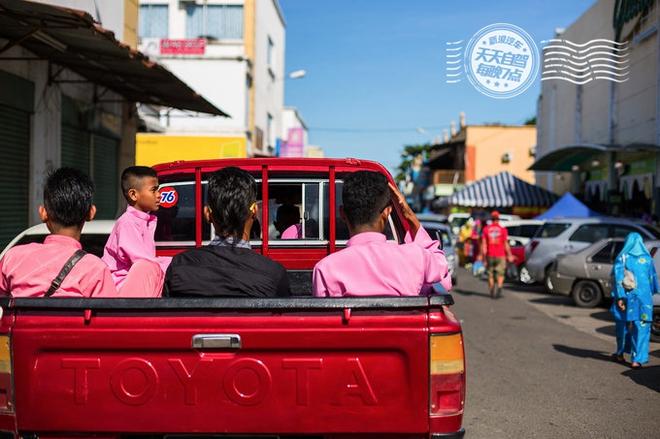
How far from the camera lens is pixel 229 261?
11.5ft

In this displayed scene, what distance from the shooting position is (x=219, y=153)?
28.5 metres

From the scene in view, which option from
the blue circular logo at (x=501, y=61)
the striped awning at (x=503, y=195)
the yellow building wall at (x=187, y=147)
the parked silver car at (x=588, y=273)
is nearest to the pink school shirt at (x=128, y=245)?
the blue circular logo at (x=501, y=61)

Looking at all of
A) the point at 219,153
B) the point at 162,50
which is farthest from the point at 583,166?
the point at 162,50

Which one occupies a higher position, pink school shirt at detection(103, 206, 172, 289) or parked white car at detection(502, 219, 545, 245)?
pink school shirt at detection(103, 206, 172, 289)

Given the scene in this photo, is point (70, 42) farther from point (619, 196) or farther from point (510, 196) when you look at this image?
point (510, 196)

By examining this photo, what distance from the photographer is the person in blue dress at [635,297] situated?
8641 mm

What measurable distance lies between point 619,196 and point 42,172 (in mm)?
17405

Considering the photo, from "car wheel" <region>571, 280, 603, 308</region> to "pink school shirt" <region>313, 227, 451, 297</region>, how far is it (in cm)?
1261

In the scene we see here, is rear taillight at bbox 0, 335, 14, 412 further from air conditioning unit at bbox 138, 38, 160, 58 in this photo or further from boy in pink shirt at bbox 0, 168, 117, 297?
air conditioning unit at bbox 138, 38, 160, 58

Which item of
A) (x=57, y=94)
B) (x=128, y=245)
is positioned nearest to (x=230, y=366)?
(x=128, y=245)

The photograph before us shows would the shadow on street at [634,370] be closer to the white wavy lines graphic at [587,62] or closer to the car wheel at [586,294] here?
the white wavy lines graphic at [587,62]

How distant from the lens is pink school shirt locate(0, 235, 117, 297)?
11.5ft

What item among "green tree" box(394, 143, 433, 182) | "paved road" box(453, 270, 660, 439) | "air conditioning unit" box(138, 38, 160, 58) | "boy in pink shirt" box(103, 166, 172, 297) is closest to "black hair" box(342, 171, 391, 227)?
"boy in pink shirt" box(103, 166, 172, 297)

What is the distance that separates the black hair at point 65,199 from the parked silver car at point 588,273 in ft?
42.5
